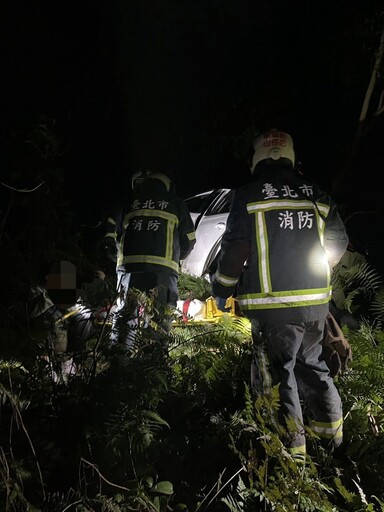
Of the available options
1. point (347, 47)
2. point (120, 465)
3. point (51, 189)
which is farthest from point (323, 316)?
point (347, 47)

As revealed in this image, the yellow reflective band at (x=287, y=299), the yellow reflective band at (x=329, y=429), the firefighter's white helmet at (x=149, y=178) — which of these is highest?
the firefighter's white helmet at (x=149, y=178)

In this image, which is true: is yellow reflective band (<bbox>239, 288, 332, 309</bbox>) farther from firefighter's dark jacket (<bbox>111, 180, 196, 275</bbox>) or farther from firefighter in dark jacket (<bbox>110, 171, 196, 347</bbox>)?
firefighter's dark jacket (<bbox>111, 180, 196, 275</bbox>)

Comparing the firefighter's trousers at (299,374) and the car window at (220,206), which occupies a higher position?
the car window at (220,206)

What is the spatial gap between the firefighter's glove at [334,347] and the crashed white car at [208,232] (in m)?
3.59

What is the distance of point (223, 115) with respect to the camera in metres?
8.70

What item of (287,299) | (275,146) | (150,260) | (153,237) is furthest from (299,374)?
(153,237)

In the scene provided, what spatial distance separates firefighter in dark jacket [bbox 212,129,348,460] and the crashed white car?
3534 mm

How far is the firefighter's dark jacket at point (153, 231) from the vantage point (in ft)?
13.7

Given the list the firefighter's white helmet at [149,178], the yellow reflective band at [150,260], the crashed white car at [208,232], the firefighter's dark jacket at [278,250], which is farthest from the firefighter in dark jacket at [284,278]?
the crashed white car at [208,232]

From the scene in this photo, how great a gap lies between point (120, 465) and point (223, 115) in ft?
25.5

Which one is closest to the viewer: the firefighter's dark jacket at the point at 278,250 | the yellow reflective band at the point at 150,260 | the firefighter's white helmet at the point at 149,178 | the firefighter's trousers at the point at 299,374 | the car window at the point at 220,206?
the firefighter's trousers at the point at 299,374

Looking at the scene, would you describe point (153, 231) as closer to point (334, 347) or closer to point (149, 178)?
point (149, 178)

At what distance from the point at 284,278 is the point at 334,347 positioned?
70 cm

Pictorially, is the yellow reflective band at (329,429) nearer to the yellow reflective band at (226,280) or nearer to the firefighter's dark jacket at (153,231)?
the yellow reflective band at (226,280)
